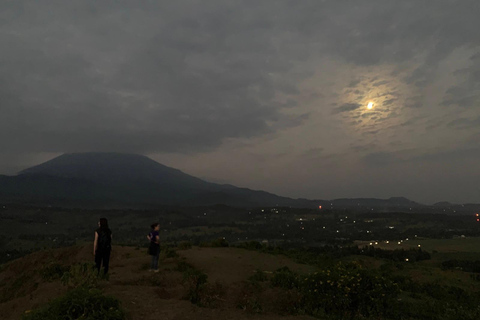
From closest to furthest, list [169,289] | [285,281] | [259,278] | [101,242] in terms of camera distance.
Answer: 1. [169,289]
2. [101,242]
3. [285,281]
4. [259,278]

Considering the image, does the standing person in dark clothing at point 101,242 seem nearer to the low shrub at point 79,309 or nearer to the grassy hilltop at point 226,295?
the grassy hilltop at point 226,295

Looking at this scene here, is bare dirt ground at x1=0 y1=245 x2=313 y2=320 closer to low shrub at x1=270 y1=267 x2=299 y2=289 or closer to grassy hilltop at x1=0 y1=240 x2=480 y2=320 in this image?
grassy hilltop at x1=0 y1=240 x2=480 y2=320

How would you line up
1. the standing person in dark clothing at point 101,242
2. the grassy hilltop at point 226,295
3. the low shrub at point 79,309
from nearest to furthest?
the low shrub at point 79,309, the grassy hilltop at point 226,295, the standing person in dark clothing at point 101,242

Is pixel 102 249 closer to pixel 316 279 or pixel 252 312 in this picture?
A: pixel 252 312

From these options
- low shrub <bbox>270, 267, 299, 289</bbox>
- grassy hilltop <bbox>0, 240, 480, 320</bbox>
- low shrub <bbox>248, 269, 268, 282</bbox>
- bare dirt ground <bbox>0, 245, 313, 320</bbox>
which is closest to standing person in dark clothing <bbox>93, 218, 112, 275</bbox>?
grassy hilltop <bbox>0, 240, 480, 320</bbox>

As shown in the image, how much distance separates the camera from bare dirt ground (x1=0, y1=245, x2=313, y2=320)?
29.0 ft

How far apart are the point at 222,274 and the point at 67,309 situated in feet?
28.8

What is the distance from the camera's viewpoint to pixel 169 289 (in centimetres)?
1138

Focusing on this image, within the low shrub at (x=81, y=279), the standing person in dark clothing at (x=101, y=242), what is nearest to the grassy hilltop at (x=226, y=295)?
the low shrub at (x=81, y=279)

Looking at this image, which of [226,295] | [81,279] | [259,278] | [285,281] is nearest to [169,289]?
[226,295]

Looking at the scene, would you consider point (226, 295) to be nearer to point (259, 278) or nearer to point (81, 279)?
point (259, 278)

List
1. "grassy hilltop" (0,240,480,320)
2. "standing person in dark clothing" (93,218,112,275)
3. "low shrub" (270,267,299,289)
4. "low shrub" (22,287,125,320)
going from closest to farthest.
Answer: "low shrub" (22,287,125,320) → "grassy hilltop" (0,240,480,320) → "standing person in dark clothing" (93,218,112,275) → "low shrub" (270,267,299,289)

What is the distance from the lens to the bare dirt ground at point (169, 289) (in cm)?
885

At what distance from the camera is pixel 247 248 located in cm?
2511
